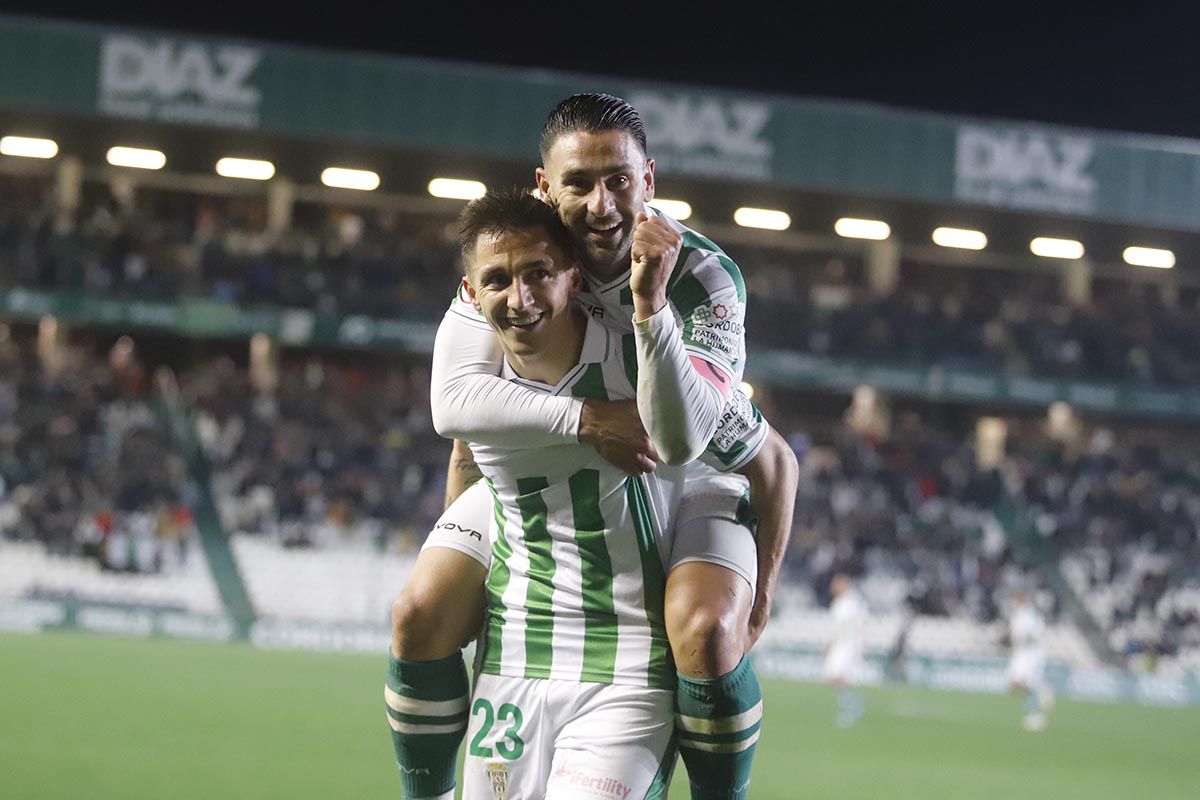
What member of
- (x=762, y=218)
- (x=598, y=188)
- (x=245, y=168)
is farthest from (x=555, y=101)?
(x=598, y=188)

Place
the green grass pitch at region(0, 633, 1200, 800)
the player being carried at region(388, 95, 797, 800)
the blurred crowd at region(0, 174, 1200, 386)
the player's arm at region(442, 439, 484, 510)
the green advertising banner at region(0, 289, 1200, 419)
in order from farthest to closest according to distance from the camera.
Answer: the blurred crowd at region(0, 174, 1200, 386)
the green advertising banner at region(0, 289, 1200, 419)
the green grass pitch at region(0, 633, 1200, 800)
the player's arm at region(442, 439, 484, 510)
the player being carried at region(388, 95, 797, 800)

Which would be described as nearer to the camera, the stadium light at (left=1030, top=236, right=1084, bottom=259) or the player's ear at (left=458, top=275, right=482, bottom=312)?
the player's ear at (left=458, top=275, right=482, bottom=312)

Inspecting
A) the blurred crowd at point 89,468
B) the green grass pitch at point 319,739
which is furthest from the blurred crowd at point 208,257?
the green grass pitch at point 319,739

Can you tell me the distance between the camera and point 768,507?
4.22 meters

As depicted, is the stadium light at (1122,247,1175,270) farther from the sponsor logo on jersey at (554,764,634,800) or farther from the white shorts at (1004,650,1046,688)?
the sponsor logo on jersey at (554,764,634,800)

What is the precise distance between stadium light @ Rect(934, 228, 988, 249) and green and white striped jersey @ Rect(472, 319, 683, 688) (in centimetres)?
2452

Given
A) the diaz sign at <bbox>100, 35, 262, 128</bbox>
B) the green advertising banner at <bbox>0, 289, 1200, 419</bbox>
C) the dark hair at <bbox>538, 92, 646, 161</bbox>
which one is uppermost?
the diaz sign at <bbox>100, 35, 262, 128</bbox>

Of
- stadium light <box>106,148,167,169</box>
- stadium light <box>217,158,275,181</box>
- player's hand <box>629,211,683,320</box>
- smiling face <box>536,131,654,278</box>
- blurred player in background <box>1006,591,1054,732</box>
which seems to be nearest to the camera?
player's hand <box>629,211,683,320</box>

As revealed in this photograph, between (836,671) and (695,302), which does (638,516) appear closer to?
(695,302)

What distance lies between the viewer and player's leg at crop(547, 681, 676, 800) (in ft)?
11.9

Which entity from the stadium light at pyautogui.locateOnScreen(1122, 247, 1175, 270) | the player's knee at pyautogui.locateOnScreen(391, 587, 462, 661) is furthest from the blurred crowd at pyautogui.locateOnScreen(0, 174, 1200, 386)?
the player's knee at pyautogui.locateOnScreen(391, 587, 462, 661)

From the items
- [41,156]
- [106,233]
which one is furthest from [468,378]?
[41,156]

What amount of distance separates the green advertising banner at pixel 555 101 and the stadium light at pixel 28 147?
111 inches

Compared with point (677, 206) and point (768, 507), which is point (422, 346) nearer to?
point (677, 206)
